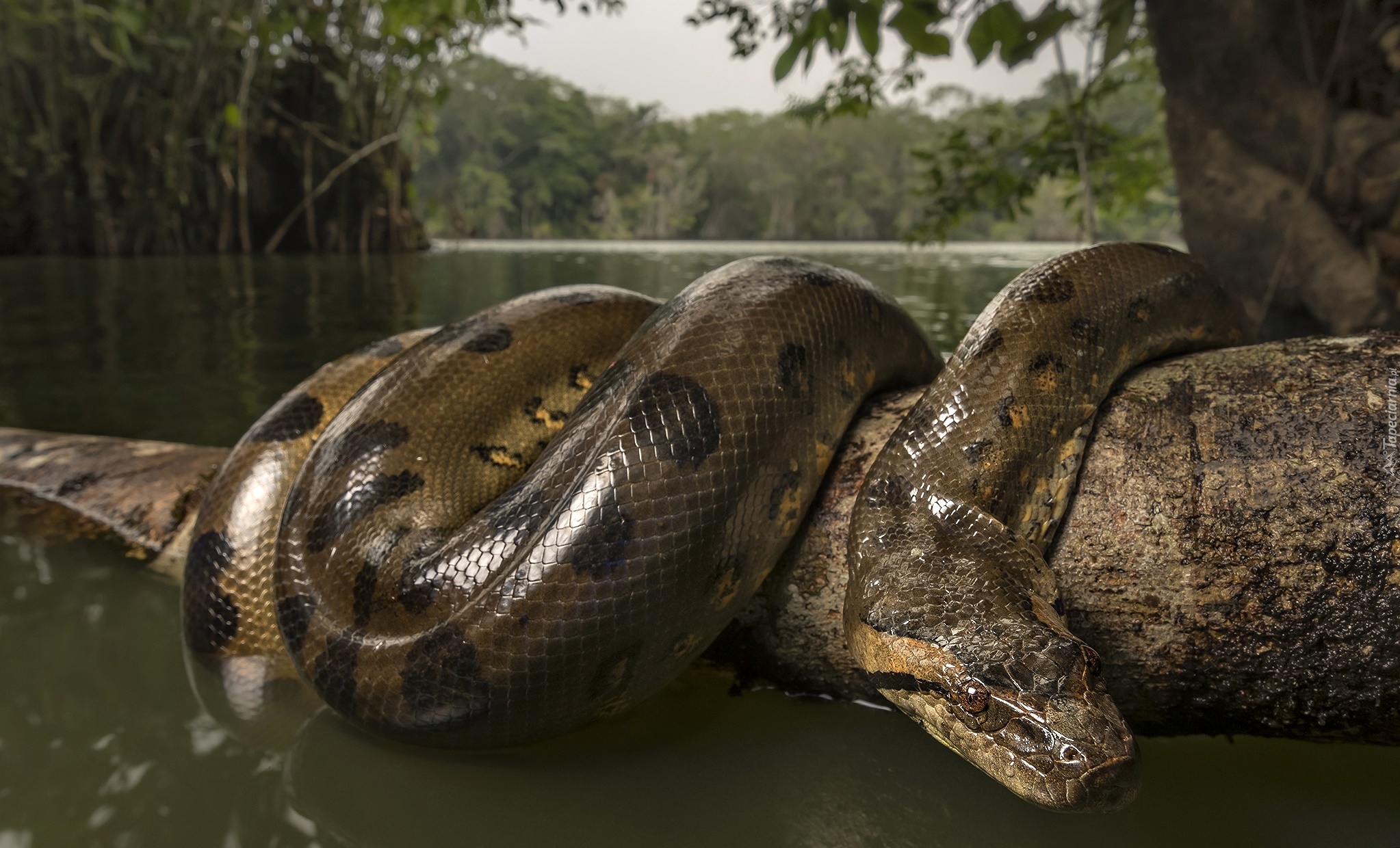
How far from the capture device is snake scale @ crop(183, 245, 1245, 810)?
Result: 1.91 meters

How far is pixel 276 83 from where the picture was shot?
19.4 metres

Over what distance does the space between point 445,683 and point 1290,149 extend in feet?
20.7

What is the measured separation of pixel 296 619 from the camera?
86.4 inches

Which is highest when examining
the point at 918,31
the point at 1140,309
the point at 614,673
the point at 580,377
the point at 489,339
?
the point at 918,31

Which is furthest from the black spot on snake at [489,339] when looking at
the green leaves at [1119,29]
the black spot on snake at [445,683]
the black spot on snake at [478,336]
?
the green leaves at [1119,29]

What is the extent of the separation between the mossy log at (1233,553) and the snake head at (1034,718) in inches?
16.1

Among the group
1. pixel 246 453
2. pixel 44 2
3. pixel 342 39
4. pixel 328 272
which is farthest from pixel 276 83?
pixel 246 453

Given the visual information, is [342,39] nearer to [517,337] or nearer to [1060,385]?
[517,337]

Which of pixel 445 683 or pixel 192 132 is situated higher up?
pixel 192 132

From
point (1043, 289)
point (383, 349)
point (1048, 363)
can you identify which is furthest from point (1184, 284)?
point (383, 349)

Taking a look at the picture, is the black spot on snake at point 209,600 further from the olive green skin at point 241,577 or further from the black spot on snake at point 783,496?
the black spot on snake at point 783,496

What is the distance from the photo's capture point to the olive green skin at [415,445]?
2605mm

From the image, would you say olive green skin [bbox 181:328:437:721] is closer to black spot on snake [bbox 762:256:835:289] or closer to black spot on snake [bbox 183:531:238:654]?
black spot on snake [bbox 183:531:238:654]

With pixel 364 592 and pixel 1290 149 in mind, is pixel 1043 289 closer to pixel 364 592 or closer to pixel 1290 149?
pixel 364 592
